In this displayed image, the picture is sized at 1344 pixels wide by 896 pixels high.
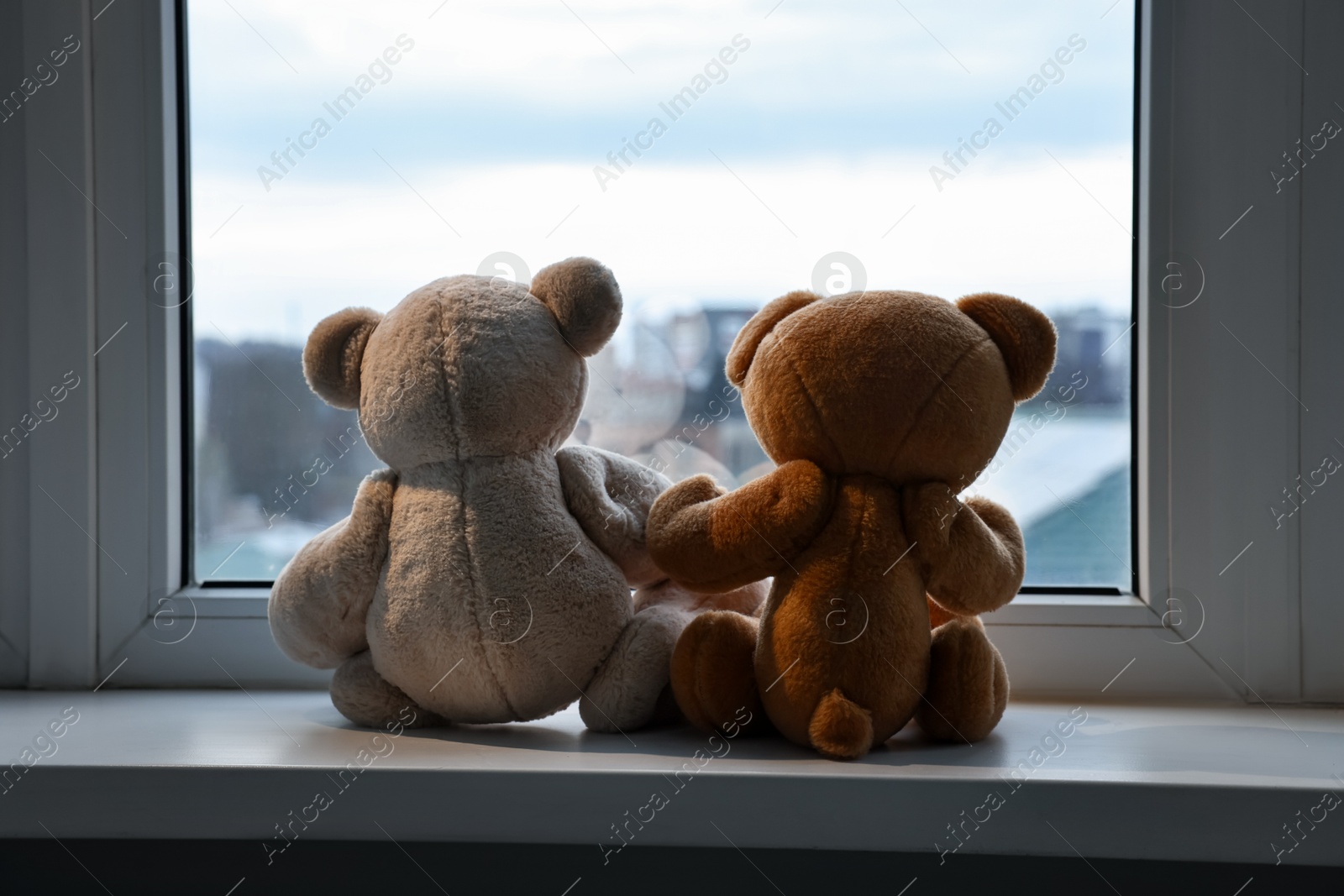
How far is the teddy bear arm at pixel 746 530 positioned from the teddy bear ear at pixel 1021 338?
0.18 meters

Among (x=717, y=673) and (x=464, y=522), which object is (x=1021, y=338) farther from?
(x=464, y=522)

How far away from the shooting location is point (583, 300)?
2.78 ft

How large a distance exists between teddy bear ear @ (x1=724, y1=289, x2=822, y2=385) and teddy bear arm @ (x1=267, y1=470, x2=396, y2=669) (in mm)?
313

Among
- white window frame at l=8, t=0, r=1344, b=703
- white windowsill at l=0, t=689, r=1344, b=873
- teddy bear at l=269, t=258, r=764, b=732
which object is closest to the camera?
white windowsill at l=0, t=689, r=1344, b=873

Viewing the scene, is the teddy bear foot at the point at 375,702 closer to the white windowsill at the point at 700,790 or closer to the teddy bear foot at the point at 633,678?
the white windowsill at the point at 700,790

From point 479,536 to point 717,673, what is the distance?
0.22 metres

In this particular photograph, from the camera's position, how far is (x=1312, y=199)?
992mm

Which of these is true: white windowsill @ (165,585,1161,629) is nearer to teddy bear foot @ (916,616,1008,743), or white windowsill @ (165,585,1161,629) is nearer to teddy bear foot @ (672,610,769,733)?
teddy bear foot @ (916,616,1008,743)

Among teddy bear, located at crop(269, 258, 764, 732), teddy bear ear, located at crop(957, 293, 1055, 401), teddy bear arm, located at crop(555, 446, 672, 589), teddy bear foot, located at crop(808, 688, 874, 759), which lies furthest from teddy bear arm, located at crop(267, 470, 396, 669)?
teddy bear ear, located at crop(957, 293, 1055, 401)

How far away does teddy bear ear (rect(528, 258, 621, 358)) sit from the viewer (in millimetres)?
850

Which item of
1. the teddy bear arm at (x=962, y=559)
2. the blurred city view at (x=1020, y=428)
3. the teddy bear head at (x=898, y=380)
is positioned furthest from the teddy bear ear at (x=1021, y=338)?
the blurred city view at (x=1020, y=428)

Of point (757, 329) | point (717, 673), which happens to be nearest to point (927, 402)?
point (757, 329)

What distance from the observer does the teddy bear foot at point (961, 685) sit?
820mm

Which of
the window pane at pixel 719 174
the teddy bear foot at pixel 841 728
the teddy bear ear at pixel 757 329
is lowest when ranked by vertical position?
the teddy bear foot at pixel 841 728
